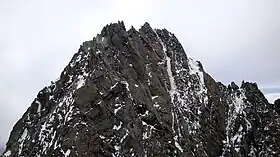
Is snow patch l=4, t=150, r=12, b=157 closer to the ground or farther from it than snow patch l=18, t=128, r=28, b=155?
closer to the ground

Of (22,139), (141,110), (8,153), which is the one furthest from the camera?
(22,139)

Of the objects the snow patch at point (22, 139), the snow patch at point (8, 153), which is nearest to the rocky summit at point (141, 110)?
the snow patch at point (22, 139)

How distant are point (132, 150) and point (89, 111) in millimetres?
13027

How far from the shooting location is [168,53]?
395ft

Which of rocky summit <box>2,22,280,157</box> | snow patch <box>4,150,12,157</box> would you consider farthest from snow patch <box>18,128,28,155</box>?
snow patch <box>4,150,12,157</box>

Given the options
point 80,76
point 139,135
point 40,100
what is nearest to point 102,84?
point 80,76

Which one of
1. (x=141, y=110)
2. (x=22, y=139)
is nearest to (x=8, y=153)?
(x=22, y=139)

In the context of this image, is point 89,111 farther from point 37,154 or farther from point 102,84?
point 37,154

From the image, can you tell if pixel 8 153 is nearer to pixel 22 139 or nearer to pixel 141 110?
pixel 22 139

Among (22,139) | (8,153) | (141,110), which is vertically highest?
(22,139)

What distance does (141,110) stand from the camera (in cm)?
9338

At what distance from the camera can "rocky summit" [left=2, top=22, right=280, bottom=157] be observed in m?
87.2

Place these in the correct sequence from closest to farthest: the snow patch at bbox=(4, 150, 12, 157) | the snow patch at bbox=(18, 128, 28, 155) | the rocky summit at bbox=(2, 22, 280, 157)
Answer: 1. the rocky summit at bbox=(2, 22, 280, 157)
2. the snow patch at bbox=(18, 128, 28, 155)
3. the snow patch at bbox=(4, 150, 12, 157)

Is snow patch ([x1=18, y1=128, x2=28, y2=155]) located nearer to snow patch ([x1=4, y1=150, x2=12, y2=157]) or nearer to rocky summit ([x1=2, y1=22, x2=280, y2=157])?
rocky summit ([x1=2, y1=22, x2=280, y2=157])
